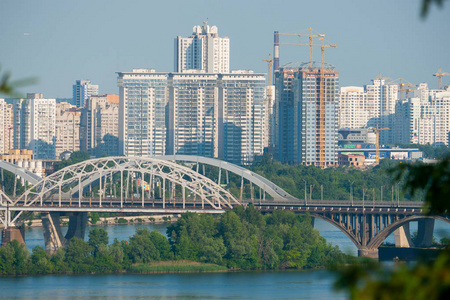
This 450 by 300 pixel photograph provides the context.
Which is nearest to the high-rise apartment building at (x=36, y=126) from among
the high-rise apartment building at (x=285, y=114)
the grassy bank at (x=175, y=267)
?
the high-rise apartment building at (x=285, y=114)

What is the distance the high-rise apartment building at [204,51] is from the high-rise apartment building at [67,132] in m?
29.9

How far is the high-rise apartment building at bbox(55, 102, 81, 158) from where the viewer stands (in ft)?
485

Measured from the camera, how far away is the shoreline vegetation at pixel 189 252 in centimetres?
4741

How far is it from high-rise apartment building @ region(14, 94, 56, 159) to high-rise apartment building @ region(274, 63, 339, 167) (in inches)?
1478

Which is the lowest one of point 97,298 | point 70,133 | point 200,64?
point 97,298

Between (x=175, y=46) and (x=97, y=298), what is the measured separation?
15309cm

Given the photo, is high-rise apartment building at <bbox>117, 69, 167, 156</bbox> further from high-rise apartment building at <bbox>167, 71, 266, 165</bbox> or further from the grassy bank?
the grassy bank

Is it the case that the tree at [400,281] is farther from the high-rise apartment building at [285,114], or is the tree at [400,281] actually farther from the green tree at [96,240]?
the high-rise apartment building at [285,114]

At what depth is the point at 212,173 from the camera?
95.4 m

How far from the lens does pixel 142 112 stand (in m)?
132

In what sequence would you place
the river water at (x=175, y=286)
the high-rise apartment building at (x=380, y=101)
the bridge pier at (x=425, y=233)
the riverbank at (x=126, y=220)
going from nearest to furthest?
1. the river water at (x=175, y=286)
2. the bridge pier at (x=425, y=233)
3. the riverbank at (x=126, y=220)
4. the high-rise apartment building at (x=380, y=101)

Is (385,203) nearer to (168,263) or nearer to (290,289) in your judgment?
(168,263)

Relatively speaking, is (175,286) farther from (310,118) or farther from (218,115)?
(218,115)

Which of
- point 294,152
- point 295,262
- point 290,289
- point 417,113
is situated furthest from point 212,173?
point 417,113
